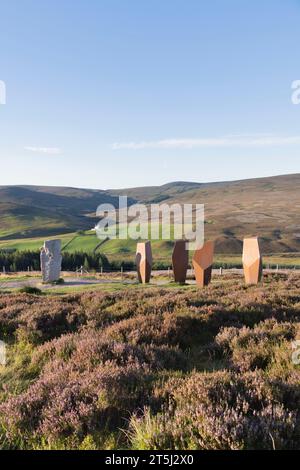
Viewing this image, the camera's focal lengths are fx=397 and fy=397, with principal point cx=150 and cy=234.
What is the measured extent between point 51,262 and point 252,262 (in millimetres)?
19152

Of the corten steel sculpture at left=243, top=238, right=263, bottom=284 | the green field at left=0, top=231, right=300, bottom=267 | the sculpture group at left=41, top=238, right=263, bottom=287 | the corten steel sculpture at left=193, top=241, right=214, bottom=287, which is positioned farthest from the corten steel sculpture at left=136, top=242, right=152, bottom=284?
the green field at left=0, top=231, right=300, bottom=267

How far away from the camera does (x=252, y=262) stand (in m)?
24.7

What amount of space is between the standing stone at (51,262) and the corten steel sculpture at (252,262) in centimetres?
1814

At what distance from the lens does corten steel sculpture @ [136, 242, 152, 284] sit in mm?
31188

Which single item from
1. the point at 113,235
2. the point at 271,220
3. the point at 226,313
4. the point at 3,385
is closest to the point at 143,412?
the point at 3,385

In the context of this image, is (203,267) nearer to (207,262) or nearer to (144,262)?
(207,262)

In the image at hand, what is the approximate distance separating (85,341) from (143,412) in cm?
301

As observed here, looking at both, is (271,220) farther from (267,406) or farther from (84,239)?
(267,406)

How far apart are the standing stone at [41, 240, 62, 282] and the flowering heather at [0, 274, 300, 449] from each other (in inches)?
1067

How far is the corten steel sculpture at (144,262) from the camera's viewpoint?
102 ft

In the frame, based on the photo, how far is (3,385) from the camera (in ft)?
19.1

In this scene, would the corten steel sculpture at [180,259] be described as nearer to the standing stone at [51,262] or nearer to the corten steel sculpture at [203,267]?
the corten steel sculpture at [203,267]

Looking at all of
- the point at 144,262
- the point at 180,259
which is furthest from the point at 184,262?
the point at 144,262

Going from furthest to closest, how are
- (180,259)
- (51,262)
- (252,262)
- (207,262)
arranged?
(51,262), (180,259), (207,262), (252,262)
